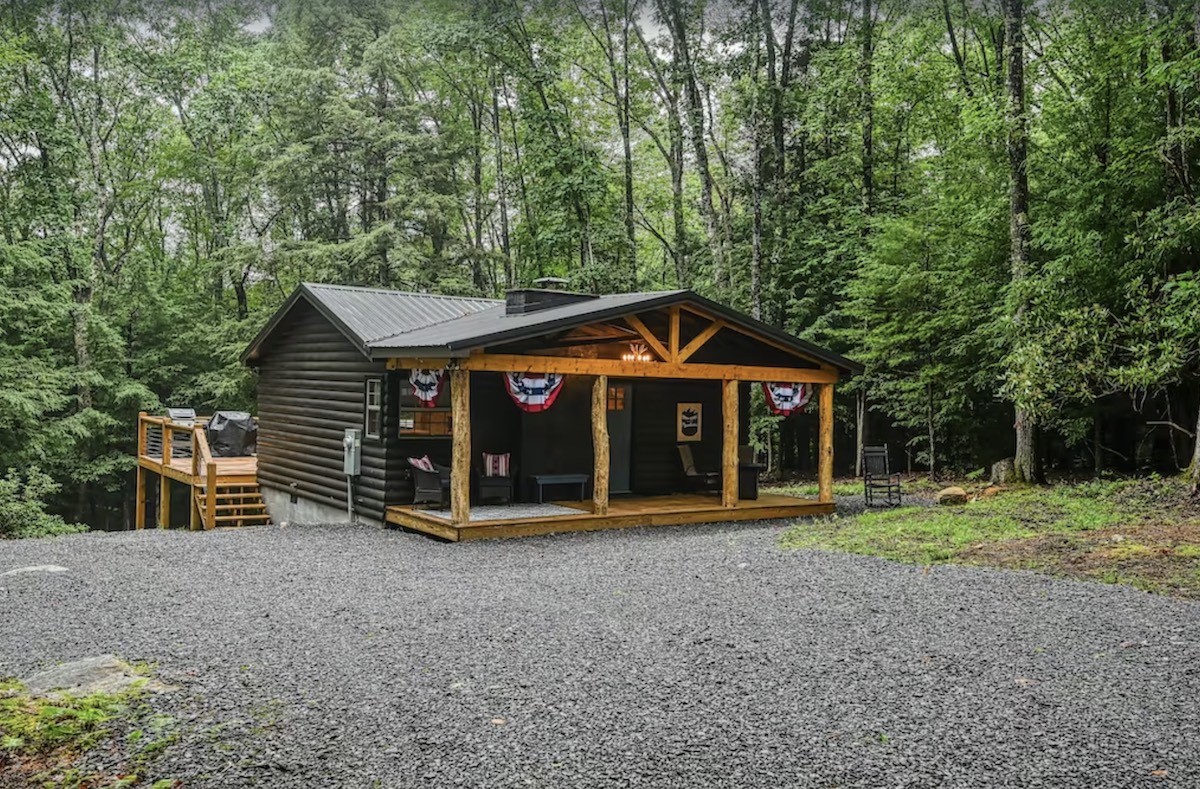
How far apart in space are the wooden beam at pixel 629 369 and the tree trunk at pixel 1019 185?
334cm

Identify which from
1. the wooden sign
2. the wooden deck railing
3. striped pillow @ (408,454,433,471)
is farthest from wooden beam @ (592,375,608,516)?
the wooden deck railing

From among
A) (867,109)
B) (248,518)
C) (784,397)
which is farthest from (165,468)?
(867,109)

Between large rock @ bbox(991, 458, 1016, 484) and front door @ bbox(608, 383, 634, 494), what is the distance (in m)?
6.26

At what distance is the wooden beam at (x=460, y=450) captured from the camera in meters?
9.94

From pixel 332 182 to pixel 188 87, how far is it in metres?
7.33

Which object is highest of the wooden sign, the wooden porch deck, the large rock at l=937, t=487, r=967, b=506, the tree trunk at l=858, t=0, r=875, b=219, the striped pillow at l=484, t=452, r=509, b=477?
the tree trunk at l=858, t=0, r=875, b=219

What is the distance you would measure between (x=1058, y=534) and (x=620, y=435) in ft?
21.0

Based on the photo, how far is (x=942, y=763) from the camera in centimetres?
359

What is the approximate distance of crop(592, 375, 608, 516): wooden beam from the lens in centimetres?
1077

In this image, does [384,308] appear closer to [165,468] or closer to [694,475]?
[694,475]

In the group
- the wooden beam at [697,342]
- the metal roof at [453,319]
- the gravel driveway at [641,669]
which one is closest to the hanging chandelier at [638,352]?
the wooden beam at [697,342]

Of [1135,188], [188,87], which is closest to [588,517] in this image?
[1135,188]

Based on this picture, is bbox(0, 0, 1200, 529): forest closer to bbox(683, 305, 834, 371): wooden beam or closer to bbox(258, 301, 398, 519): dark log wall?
A: bbox(683, 305, 834, 371): wooden beam

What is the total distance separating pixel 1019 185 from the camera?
13625 mm
